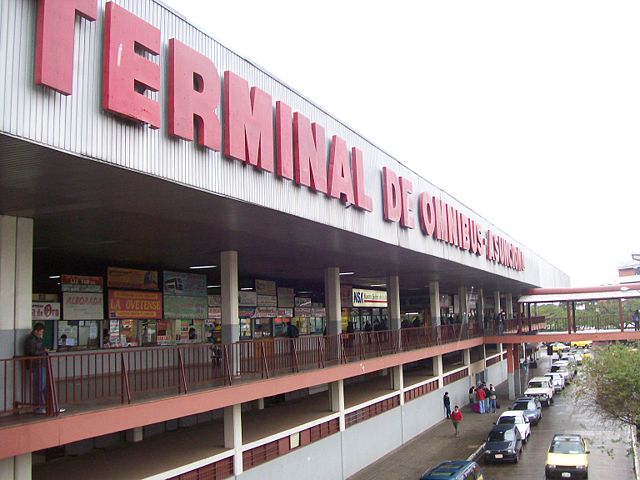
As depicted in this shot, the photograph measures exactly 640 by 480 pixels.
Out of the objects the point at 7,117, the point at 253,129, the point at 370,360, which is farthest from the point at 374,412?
the point at 7,117

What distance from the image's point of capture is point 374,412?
24.3 m

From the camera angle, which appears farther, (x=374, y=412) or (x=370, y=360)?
(x=374, y=412)

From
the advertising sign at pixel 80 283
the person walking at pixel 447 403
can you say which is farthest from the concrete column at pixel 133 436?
the person walking at pixel 447 403

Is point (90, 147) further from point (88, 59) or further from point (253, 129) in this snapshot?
point (253, 129)

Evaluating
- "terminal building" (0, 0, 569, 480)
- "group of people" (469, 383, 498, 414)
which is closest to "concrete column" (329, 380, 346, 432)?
"terminal building" (0, 0, 569, 480)

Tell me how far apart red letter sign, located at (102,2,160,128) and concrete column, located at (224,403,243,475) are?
28.5 feet

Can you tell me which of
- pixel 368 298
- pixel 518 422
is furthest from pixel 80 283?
pixel 518 422

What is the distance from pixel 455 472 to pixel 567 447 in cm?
744

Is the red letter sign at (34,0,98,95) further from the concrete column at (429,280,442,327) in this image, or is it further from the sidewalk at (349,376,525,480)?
the concrete column at (429,280,442,327)

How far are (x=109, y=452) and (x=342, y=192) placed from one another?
9.01 meters

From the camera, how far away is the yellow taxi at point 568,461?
20.9m

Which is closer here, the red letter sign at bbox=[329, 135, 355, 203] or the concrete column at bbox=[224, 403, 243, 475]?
the red letter sign at bbox=[329, 135, 355, 203]

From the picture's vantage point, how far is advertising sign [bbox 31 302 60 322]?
17250 mm

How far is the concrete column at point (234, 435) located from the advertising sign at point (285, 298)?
14.0 m
